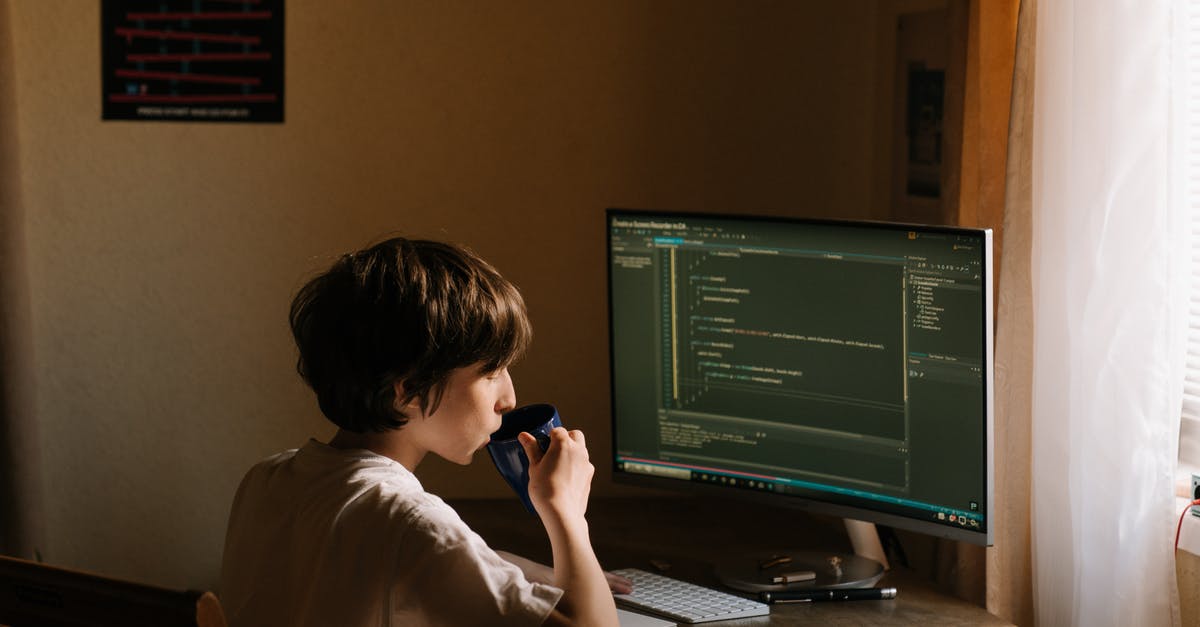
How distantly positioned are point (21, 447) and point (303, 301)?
4.24 ft

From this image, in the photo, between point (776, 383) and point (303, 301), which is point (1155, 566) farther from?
point (303, 301)

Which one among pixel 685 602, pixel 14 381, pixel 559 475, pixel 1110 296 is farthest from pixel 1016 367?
pixel 14 381

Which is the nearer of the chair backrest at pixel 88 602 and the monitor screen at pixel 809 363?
the chair backrest at pixel 88 602

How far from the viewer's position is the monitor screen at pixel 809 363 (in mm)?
1782

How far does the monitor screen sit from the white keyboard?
0.19 meters

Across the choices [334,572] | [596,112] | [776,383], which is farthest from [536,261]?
[334,572]

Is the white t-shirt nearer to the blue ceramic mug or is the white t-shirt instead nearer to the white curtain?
the blue ceramic mug

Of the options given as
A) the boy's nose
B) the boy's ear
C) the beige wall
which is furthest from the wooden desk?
the boy's ear

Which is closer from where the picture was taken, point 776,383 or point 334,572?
point 334,572

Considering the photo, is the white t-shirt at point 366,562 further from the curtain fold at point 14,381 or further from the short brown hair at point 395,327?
the curtain fold at point 14,381

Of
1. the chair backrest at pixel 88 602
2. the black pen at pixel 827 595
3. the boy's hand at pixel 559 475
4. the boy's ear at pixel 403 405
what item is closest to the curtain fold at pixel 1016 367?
the black pen at pixel 827 595

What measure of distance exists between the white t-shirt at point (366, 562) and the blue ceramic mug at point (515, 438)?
203mm

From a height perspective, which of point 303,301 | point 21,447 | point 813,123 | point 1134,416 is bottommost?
point 21,447

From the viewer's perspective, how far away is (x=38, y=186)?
8.30 ft
